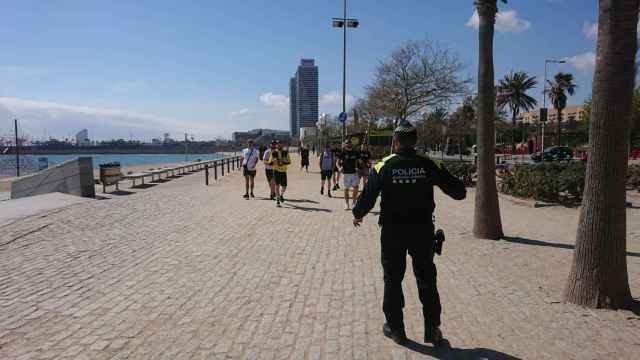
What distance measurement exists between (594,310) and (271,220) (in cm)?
662

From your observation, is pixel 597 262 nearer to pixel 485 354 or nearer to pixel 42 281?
pixel 485 354

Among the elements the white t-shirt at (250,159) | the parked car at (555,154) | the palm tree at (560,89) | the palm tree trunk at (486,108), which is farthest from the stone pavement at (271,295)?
the palm tree at (560,89)

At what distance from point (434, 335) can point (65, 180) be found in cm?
1532

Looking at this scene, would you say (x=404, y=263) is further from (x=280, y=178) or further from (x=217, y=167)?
(x=217, y=167)

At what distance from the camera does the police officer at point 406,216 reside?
11.8ft

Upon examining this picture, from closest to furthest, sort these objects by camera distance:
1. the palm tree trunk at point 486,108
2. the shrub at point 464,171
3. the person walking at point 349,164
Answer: the palm tree trunk at point 486,108 → the person walking at point 349,164 → the shrub at point 464,171

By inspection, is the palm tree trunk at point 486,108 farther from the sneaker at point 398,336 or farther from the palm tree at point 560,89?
the palm tree at point 560,89

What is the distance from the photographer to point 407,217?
3631 millimetres

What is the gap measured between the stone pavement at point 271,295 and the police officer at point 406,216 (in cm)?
29

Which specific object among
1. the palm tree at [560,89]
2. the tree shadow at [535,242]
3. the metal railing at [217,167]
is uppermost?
the palm tree at [560,89]

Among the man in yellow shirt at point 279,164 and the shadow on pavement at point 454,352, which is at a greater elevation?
the man in yellow shirt at point 279,164

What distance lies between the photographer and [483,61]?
745 centimetres

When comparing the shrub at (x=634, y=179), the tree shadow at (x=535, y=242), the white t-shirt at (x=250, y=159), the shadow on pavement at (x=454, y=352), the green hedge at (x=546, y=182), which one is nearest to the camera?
the shadow on pavement at (x=454, y=352)

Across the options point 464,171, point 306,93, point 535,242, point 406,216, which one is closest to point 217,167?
point 464,171
